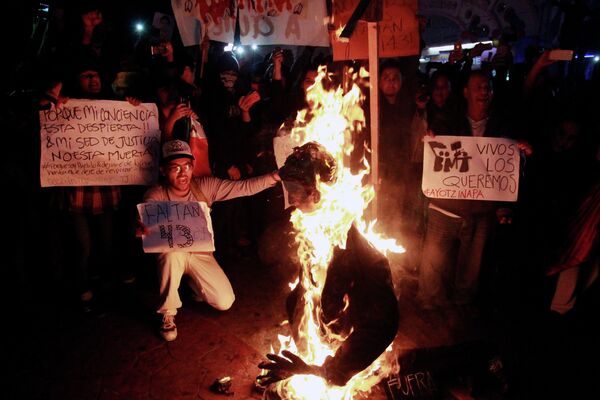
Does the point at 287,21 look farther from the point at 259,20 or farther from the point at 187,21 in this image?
the point at 187,21

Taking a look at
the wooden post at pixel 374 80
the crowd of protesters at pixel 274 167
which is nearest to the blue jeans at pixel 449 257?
the crowd of protesters at pixel 274 167

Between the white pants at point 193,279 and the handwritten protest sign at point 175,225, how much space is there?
18 cm

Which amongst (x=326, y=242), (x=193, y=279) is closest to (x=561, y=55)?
(x=326, y=242)

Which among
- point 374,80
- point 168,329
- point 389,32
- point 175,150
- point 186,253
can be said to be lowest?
point 168,329

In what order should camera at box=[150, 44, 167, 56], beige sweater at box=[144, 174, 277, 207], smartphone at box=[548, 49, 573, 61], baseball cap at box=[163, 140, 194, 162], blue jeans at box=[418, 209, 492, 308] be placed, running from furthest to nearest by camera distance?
camera at box=[150, 44, 167, 56] < blue jeans at box=[418, 209, 492, 308] < beige sweater at box=[144, 174, 277, 207] < baseball cap at box=[163, 140, 194, 162] < smartphone at box=[548, 49, 573, 61]

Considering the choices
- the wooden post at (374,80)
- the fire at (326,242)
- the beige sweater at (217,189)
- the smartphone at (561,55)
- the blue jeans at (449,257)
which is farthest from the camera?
the blue jeans at (449,257)

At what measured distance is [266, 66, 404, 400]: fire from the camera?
3521 mm

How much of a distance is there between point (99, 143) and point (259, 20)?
2761 mm

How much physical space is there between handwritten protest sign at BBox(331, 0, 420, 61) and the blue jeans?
2.07m

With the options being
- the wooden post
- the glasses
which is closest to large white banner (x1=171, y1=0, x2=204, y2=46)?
the glasses

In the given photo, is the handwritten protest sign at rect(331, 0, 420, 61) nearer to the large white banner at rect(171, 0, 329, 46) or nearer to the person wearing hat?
the large white banner at rect(171, 0, 329, 46)

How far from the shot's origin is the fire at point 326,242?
352 centimetres

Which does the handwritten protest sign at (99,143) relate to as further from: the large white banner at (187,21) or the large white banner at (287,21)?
the large white banner at (287,21)

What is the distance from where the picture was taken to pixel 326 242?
3572 millimetres
